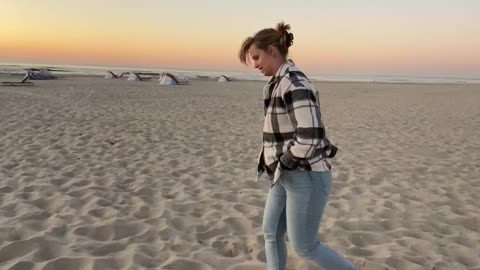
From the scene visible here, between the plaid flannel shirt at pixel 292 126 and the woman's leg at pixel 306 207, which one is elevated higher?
the plaid flannel shirt at pixel 292 126

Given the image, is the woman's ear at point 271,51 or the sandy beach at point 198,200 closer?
the woman's ear at point 271,51

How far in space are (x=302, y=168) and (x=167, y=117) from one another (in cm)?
1100

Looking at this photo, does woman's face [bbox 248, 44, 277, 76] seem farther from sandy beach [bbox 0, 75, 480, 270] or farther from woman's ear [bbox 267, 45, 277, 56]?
sandy beach [bbox 0, 75, 480, 270]

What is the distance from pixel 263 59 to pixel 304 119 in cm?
44

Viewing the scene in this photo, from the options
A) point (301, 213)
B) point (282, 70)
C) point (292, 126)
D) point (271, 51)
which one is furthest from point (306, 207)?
point (271, 51)

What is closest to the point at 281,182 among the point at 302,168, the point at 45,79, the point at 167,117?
the point at 302,168

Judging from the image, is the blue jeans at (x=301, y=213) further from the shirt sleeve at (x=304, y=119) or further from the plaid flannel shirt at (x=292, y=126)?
the shirt sleeve at (x=304, y=119)

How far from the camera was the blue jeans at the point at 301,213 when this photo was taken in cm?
245

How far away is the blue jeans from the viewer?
8.03 ft

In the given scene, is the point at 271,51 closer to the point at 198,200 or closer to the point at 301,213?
the point at 301,213

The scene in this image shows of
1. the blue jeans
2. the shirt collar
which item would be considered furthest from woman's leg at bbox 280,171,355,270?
the shirt collar

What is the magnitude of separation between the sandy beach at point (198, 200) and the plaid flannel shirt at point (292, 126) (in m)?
1.41

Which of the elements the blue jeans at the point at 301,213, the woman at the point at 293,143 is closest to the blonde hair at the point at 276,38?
the woman at the point at 293,143

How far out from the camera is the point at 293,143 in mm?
2391
